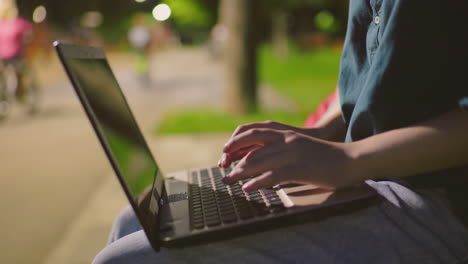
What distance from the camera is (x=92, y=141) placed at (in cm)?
609

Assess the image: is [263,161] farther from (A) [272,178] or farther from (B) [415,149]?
(B) [415,149]

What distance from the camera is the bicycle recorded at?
8586mm

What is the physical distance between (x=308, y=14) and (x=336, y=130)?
4138 cm

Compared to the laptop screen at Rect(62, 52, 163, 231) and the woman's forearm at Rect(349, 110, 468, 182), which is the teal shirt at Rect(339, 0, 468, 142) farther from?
the laptop screen at Rect(62, 52, 163, 231)

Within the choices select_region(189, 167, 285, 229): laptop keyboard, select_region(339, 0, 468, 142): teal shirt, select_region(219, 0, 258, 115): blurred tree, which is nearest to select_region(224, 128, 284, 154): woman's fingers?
select_region(189, 167, 285, 229): laptop keyboard

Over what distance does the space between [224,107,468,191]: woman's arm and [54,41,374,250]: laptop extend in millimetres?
76

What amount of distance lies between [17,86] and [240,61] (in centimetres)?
437

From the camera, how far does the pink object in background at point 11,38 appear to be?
8.47 m

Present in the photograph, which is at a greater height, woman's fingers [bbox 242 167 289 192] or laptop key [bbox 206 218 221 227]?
woman's fingers [bbox 242 167 289 192]

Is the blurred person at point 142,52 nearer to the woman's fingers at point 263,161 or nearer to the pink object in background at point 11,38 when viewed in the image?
the pink object in background at point 11,38

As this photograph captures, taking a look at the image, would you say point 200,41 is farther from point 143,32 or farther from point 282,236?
point 282,236

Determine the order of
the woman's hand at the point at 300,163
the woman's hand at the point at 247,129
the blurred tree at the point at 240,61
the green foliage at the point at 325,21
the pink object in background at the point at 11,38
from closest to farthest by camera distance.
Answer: the woman's hand at the point at 300,163 < the woman's hand at the point at 247,129 < the blurred tree at the point at 240,61 < the pink object in background at the point at 11,38 < the green foliage at the point at 325,21

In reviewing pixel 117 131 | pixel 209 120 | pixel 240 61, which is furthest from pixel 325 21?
pixel 117 131

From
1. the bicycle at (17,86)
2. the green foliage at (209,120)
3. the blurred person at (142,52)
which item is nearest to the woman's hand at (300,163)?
the green foliage at (209,120)
